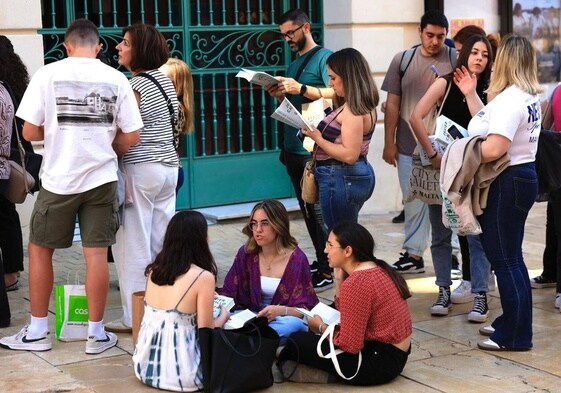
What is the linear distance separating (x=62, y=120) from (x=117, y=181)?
52cm

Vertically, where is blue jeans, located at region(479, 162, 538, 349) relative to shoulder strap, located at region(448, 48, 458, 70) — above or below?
below

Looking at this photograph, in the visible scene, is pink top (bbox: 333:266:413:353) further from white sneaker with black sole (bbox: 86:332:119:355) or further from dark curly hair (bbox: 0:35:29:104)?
dark curly hair (bbox: 0:35:29:104)

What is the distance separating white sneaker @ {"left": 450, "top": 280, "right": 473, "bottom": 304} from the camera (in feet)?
24.7

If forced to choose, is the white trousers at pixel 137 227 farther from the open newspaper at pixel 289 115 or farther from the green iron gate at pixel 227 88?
the green iron gate at pixel 227 88

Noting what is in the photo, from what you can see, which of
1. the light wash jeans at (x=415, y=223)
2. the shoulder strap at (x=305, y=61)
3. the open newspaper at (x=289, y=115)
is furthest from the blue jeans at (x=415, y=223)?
the open newspaper at (x=289, y=115)

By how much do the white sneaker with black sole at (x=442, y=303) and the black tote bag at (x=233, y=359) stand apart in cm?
190

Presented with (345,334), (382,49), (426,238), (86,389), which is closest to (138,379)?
(86,389)

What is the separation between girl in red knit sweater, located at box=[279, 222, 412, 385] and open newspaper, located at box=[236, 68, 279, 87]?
5.70 ft

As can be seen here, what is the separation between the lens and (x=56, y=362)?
6258mm

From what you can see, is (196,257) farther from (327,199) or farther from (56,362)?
(327,199)

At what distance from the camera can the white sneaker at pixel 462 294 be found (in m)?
7.54

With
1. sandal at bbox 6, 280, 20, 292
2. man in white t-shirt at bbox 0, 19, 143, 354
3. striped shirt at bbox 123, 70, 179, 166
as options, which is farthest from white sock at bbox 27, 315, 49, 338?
sandal at bbox 6, 280, 20, 292

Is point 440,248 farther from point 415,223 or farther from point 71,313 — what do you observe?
point 71,313

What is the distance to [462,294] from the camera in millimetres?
7551
